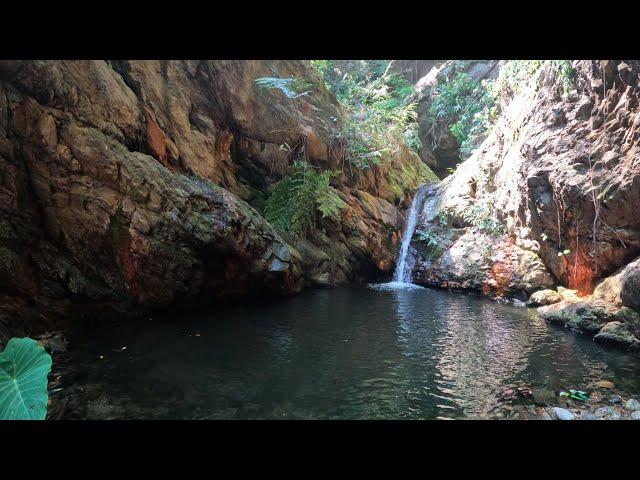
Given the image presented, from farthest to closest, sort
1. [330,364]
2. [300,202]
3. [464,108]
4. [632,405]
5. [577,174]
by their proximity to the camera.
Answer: [464,108] < [300,202] < [577,174] < [330,364] < [632,405]

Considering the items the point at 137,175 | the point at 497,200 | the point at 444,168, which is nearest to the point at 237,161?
the point at 137,175

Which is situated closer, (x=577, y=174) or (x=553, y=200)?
(x=577, y=174)

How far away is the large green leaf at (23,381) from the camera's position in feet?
7.56

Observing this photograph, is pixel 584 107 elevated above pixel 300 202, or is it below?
above

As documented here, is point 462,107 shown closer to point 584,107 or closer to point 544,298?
point 584,107

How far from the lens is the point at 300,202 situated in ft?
36.5

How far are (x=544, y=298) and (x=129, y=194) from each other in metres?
9.21

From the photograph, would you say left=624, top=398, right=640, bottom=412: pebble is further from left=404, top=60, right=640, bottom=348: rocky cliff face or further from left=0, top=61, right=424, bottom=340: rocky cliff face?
left=0, top=61, right=424, bottom=340: rocky cliff face

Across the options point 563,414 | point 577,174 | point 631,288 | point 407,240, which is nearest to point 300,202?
point 407,240

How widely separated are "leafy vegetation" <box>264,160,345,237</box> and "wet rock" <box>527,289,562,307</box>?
20.1ft

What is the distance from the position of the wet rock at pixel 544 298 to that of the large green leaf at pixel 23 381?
920 centimetres

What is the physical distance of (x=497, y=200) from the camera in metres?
10.8
